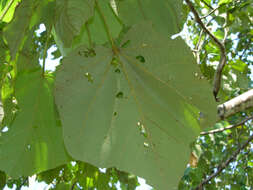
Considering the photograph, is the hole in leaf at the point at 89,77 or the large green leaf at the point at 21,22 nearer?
the large green leaf at the point at 21,22

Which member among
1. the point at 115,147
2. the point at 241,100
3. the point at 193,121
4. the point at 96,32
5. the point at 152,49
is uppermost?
the point at 241,100

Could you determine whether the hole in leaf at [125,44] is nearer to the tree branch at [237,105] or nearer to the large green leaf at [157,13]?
the large green leaf at [157,13]

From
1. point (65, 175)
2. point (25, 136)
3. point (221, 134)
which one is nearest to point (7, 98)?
point (25, 136)

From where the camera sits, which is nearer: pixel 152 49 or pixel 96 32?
pixel 152 49

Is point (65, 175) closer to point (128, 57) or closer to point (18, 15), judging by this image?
point (128, 57)

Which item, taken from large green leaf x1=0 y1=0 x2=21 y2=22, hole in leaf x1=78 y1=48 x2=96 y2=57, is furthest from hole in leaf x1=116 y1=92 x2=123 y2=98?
large green leaf x1=0 y1=0 x2=21 y2=22

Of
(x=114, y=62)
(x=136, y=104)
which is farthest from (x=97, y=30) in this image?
(x=136, y=104)

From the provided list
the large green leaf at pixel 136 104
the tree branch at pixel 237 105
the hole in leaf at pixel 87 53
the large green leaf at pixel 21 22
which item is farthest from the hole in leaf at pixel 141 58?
the tree branch at pixel 237 105
